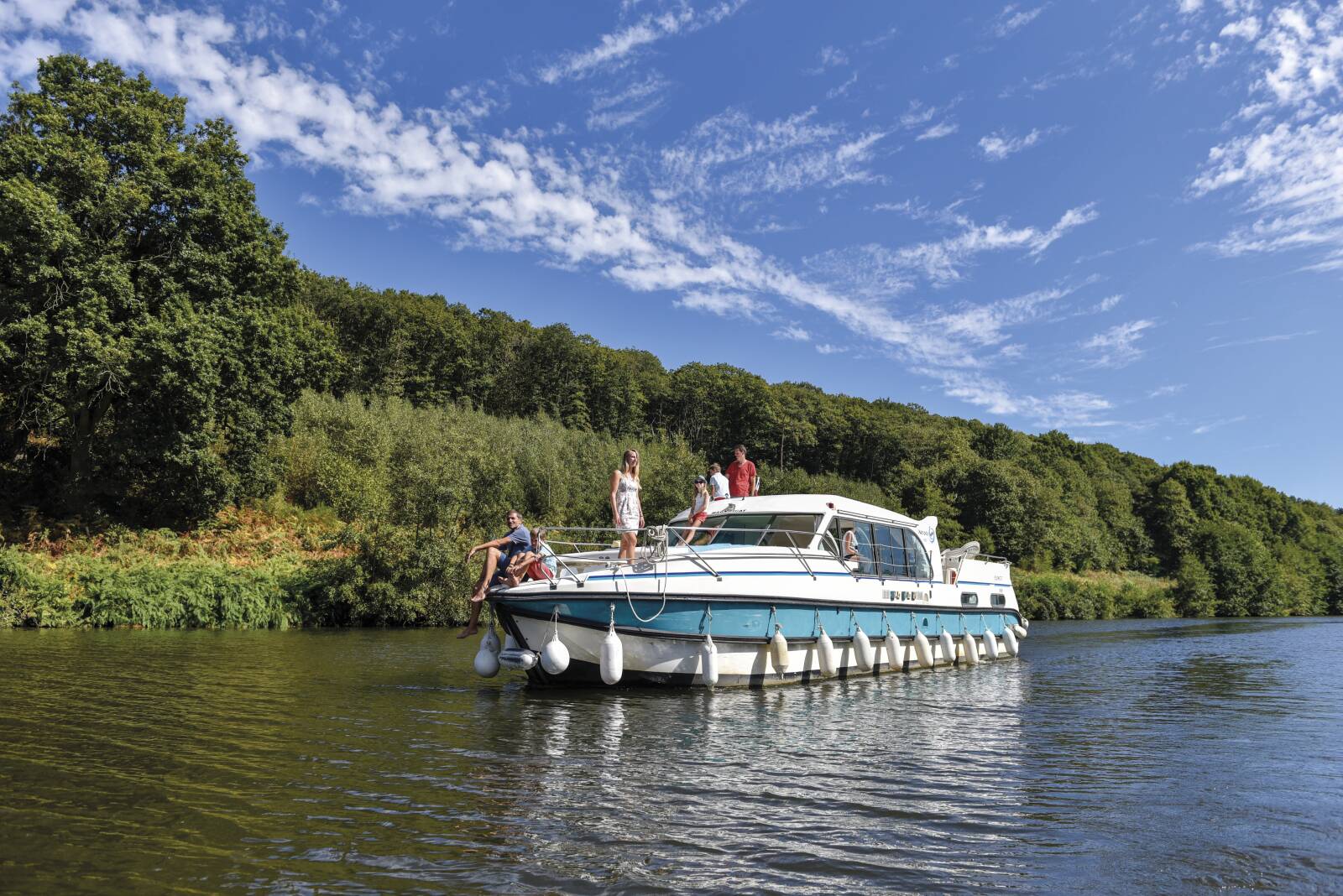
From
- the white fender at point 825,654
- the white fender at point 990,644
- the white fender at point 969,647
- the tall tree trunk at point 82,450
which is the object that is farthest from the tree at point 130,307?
the white fender at point 990,644

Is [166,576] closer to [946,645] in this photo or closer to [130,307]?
[130,307]

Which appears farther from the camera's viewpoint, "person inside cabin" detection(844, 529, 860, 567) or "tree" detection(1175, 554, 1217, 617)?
"tree" detection(1175, 554, 1217, 617)

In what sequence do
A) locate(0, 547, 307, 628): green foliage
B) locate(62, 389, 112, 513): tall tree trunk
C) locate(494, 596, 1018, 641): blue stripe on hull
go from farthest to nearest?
locate(62, 389, 112, 513): tall tree trunk, locate(0, 547, 307, 628): green foliage, locate(494, 596, 1018, 641): blue stripe on hull

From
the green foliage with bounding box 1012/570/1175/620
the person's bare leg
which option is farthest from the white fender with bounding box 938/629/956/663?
the green foliage with bounding box 1012/570/1175/620

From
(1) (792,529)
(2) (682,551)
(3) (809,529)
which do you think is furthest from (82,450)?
(3) (809,529)

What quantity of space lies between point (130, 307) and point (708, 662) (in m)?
25.9

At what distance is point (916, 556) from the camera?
18.8 metres

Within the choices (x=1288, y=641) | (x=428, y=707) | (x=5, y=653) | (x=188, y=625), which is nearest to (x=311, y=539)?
(x=188, y=625)

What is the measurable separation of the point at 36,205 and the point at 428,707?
25.1m

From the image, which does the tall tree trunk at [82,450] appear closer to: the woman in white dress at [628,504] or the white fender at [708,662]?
the woman in white dress at [628,504]

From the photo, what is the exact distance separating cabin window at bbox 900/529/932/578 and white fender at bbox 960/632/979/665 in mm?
2313

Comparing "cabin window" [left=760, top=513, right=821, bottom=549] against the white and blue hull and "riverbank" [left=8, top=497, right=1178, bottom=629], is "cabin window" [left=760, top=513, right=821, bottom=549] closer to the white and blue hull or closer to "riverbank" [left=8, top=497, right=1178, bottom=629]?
the white and blue hull

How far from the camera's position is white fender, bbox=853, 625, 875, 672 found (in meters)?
15.6

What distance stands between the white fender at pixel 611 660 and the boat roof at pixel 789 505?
4556mm
